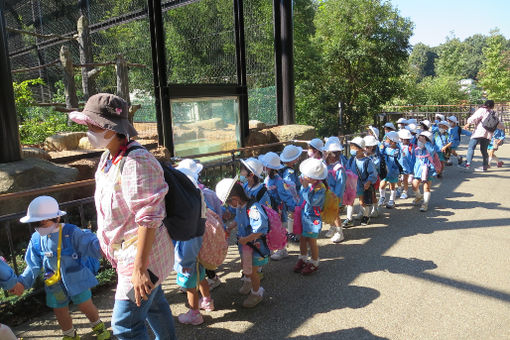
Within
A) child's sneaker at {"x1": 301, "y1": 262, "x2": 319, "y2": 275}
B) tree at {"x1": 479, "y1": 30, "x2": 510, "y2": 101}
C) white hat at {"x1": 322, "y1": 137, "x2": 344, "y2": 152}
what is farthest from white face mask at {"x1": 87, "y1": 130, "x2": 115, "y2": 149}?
tree at {"x1": 479, "y1": 30, "x2": 510, "y2": 101}

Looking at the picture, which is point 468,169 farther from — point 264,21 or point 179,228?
point 179,228

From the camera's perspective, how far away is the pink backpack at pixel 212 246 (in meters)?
3.03

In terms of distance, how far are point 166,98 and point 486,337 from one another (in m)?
5.42

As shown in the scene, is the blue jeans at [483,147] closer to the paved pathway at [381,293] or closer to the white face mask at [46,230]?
the paved pathway at [381,293]

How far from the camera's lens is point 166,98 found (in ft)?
20.8

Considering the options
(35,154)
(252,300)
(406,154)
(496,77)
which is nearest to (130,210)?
(252,300)

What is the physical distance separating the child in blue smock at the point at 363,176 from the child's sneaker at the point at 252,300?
2.55 metres

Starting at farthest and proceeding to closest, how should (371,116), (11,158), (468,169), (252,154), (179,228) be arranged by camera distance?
(371,116) → (468,169) → (252,154) → (11,158) → (179,228)

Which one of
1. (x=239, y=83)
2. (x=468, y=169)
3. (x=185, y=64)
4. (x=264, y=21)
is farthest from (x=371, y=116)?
(x=185, y=64)

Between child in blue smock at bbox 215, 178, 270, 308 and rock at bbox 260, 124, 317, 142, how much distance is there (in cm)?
538

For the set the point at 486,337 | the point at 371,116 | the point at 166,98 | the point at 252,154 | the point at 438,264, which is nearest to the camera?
the point at 486,337

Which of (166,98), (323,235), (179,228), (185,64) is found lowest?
(323,235)

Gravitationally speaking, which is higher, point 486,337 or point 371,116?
point 371,116

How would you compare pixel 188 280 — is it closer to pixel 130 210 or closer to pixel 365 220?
pixel 130 210
